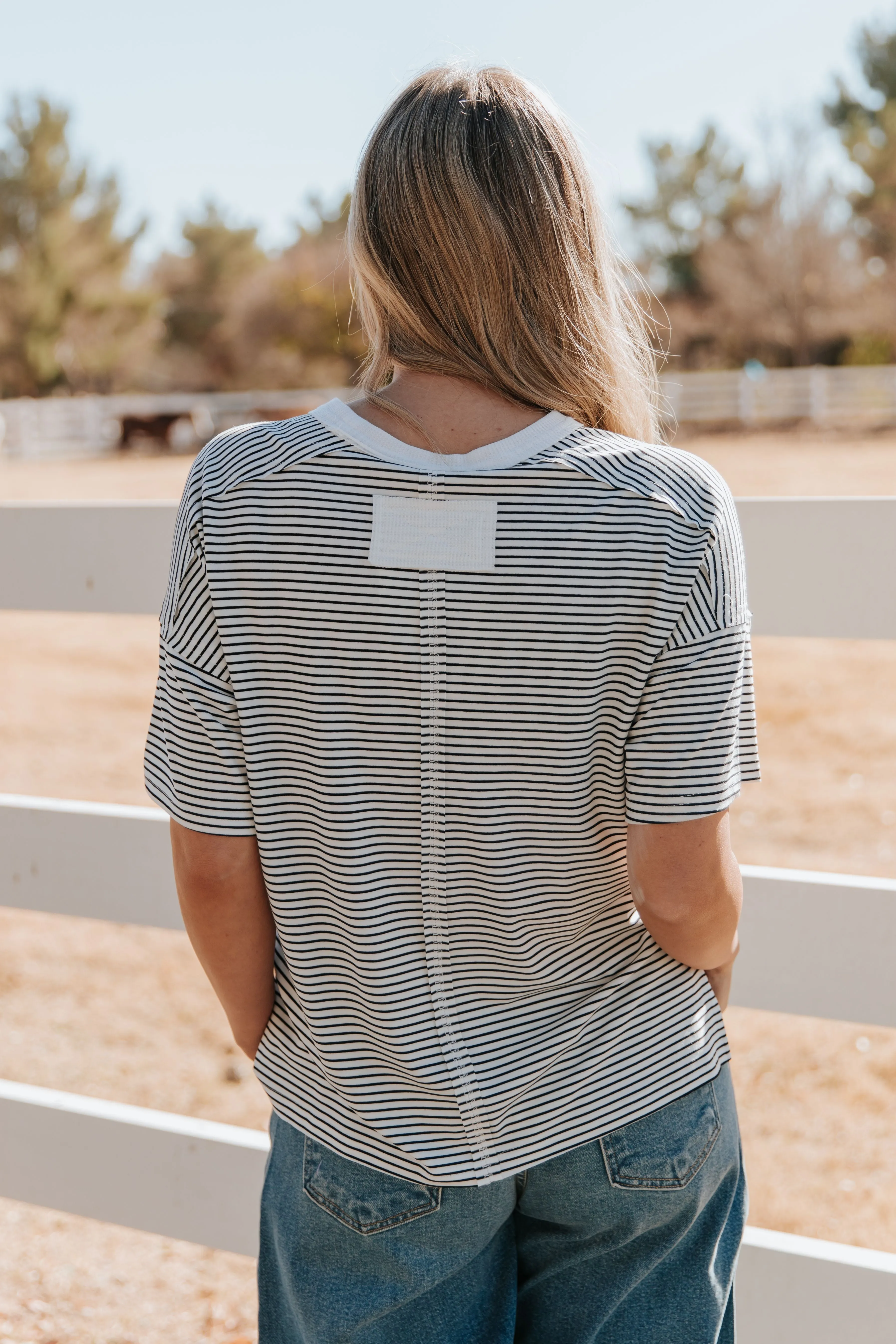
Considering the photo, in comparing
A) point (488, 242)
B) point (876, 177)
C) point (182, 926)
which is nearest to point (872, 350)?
point (876, 177)

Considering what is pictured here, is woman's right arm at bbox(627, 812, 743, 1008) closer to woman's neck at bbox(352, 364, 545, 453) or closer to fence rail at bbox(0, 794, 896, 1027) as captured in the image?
woman's neck at bbox(352, 364, 545, 453)

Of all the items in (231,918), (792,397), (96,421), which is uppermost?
(231,918)

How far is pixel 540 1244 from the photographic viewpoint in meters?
→ 1.01

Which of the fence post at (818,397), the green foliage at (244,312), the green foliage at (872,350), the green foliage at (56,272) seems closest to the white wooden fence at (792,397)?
the fence post at (818,397)

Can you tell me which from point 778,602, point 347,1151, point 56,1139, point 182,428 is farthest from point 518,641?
point 182,428

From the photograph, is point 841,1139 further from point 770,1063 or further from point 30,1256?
point 30,1256

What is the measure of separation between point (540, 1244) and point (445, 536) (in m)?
0.64

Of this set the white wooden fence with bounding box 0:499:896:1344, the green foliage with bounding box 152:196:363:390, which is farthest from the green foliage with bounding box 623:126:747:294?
the white wooden fence with bounding box 0:499:896:1344

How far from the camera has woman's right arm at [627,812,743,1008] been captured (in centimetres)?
90

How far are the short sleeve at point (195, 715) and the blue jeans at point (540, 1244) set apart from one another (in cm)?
33

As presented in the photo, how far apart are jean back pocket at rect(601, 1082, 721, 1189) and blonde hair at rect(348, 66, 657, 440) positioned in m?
0.59

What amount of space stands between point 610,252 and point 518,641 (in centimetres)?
35

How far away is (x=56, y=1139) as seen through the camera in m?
1.82

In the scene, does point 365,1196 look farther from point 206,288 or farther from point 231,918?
point 206,288
